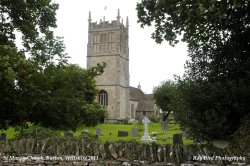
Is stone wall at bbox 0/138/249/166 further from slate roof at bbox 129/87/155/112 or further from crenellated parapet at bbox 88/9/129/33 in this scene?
slate roof at bbox 129/87/155/112

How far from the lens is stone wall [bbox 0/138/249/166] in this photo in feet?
22.9

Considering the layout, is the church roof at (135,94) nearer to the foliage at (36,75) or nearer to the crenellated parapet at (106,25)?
the crenellated parapet at (106,25)

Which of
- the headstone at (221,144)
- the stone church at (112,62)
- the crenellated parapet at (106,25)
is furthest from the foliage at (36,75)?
the crenellated parapet at (106,25)

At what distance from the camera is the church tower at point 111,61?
57062mm

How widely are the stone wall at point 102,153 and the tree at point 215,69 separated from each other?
710 millimetres

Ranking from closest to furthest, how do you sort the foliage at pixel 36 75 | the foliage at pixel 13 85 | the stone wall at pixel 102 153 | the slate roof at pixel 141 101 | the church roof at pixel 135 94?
the stone wall at pixel 102 153 → the foliage at pixel 13 85 → the foliage at pixel 36 75 → the slate roof at pixel 141 101 → the church roof at pixel 135 94

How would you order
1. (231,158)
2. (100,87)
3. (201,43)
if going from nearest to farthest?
(231,158)
(201,43)
(100,87)

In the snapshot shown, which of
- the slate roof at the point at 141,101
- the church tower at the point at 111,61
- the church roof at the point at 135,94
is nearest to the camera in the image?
the church tower at the point at 111,61

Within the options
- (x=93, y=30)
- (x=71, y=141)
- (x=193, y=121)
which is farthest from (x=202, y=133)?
(x=93, y=30)

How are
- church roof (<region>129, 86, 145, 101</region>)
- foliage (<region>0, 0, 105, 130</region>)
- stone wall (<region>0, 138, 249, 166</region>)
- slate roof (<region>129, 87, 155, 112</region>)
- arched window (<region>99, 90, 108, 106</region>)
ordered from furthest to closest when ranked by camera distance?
church roof (<region>129, 86, 145, 101</region>)
slate roof (<region>129, 87, 155, 112</region>)
arched window (<region>99, 90, 108, 106</region>)
foliage (<region>0, 0, 105, 130</region>)
stone wall (<region>0, 138, 249, 166</region>)

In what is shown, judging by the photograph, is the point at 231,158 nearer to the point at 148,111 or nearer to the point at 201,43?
the point at 201,43

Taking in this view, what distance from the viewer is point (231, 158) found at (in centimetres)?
675

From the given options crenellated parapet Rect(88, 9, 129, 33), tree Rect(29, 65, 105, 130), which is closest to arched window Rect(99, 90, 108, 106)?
crenellated parapet Rect(88, 9, 129, 33)

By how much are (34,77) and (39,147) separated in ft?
9.22
